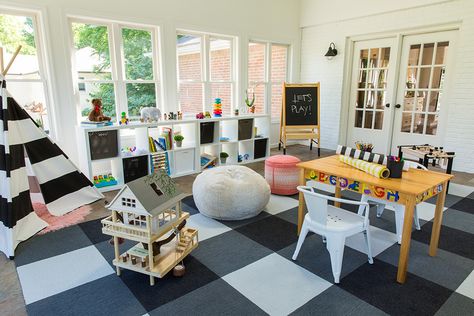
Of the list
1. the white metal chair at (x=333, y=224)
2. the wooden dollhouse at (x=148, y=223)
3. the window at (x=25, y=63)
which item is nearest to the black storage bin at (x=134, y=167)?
the window at (x=25, y=63)

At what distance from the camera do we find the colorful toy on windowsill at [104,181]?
3916 millimetres

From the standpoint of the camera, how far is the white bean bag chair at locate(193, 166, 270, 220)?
2.97 m

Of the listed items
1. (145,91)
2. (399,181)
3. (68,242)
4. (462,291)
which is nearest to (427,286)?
(462,291)

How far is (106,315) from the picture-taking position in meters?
1.84

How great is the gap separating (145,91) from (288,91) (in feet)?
8.68

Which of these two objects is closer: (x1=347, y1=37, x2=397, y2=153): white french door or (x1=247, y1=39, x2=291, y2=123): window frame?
(x1=347, y1=37, x2=397, y2=153): white french door

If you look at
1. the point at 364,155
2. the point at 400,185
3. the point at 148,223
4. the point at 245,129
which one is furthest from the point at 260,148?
the point at 148,223

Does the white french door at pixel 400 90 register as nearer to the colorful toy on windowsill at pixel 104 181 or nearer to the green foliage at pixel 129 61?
the green foliage at pixel 129 61

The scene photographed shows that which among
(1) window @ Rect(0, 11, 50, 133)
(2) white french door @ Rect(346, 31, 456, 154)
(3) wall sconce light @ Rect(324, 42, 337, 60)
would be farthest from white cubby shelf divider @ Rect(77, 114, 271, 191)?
(2) white french door @ Rect(346, 31, 456, 154)

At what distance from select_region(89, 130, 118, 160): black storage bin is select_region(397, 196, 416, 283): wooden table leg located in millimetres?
3273

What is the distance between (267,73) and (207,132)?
7.22 ft

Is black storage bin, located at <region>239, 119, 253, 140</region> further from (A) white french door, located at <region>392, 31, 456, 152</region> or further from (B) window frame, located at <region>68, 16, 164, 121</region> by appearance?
(A) white french door, located at <region>392, 31, 456, 152</region>

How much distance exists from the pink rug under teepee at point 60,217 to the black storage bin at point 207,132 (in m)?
1.95

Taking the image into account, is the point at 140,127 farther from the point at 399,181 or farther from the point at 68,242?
the point at 399,181
